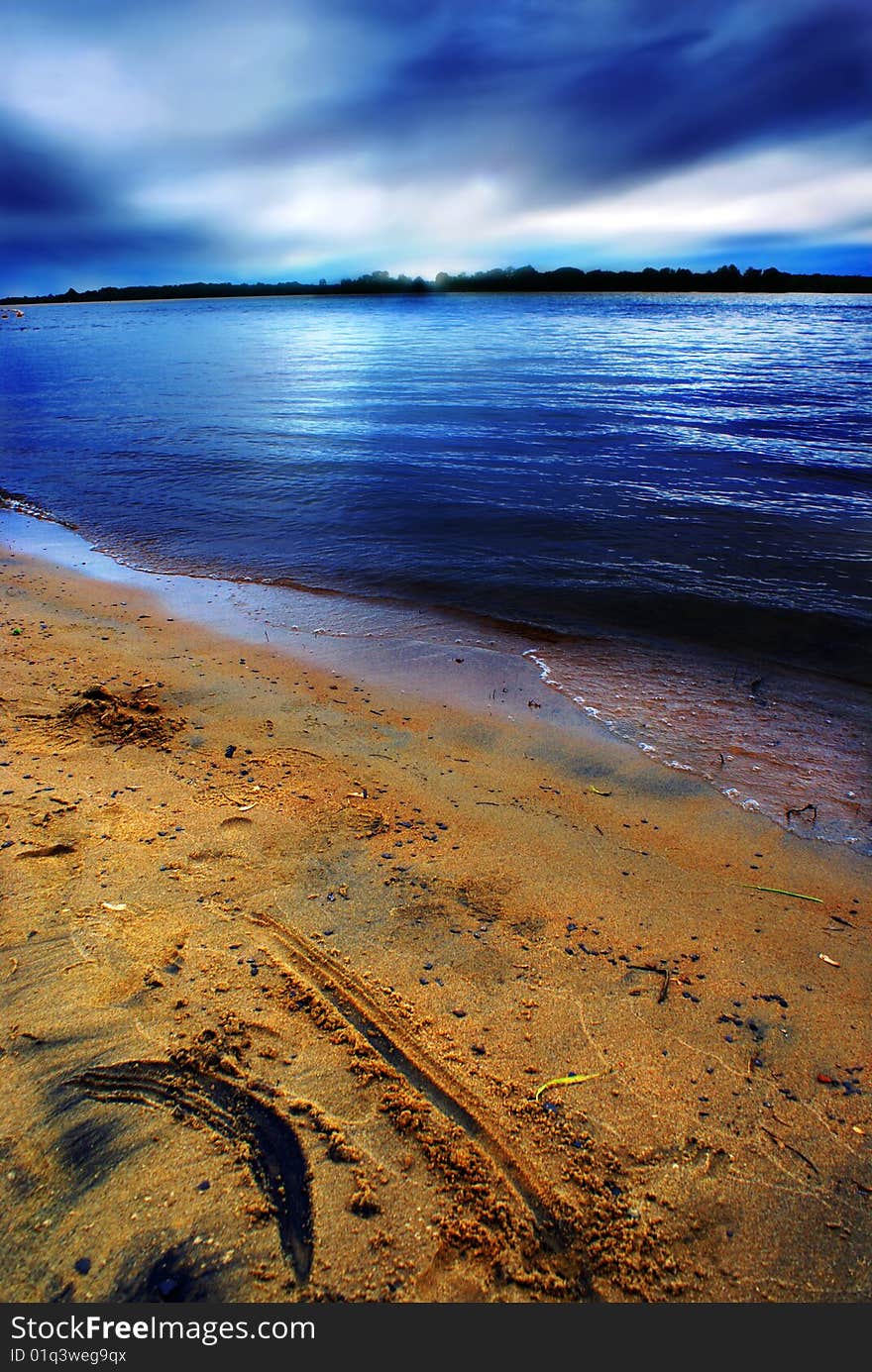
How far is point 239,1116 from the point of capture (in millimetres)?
2480

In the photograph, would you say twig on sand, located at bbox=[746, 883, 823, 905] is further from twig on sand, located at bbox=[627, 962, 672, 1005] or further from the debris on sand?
the debris on sand

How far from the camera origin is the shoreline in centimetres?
529

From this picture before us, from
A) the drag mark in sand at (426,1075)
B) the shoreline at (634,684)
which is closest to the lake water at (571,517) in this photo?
the shoreline at (634,684)

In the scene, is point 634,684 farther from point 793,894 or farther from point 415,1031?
point 415,1031

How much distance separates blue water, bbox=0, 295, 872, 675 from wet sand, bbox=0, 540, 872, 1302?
455cm

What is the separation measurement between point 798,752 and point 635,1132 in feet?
13.5

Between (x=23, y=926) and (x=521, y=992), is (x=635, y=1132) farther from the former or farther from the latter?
(x=23, y=926)

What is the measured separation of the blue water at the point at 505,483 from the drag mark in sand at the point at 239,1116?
6801 mm

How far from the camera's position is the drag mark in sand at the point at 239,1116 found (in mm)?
2203

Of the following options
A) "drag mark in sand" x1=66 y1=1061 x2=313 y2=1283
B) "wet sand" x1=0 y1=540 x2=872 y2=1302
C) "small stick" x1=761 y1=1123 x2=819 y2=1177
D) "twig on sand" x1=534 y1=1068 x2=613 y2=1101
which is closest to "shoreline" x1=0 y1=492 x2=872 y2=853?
"wet sand" x1=0 y1=540 x2=872 y2=1302

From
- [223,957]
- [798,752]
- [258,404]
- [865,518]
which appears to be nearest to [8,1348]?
[223,957]

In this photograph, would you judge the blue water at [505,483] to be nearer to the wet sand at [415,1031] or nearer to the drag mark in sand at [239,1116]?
the wet sand at [415,1031]

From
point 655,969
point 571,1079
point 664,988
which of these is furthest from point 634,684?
point 571,1079

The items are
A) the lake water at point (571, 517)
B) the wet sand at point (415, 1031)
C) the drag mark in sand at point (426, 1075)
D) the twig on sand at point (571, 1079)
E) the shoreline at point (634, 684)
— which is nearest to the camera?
the wet sand at point (415, 1031)
